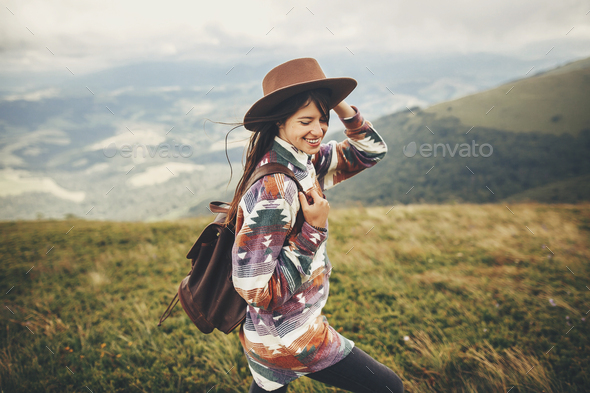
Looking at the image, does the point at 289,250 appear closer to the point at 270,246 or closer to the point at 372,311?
the point at 270,246

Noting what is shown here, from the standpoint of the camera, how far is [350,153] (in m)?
2.47

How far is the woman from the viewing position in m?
1.46

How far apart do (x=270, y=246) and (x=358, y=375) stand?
3.50ft

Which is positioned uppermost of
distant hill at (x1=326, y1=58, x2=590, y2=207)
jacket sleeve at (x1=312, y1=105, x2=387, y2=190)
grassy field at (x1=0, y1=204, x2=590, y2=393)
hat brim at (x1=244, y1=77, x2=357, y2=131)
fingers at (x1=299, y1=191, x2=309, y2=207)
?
hat brim at (x1=244, y1=77, x2=357, y2=131)

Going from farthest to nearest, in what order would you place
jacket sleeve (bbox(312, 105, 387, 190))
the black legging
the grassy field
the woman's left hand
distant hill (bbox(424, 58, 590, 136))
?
distant hill (bbox(424, 58, 590, 136)) < the grassy field < jacket sleeve (bbox(312, 105, 387, 190)) < the woman's left hand < the black legging

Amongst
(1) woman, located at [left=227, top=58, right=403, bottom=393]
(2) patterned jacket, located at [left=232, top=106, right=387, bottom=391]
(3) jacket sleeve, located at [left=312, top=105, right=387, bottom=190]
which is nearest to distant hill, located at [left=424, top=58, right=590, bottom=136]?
(3) jacket sleeve, located at [left=312, top=105, right=387, bottom=190]

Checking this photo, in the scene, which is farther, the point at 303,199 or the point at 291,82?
the point at 291,82

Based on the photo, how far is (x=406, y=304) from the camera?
14.3 feet

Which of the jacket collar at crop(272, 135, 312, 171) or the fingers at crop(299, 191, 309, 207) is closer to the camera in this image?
the fingers at crop(299, 191, 309, 207)

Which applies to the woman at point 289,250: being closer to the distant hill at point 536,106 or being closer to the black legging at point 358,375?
the black legging at point 358,375

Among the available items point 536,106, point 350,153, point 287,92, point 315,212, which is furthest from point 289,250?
point 536,106

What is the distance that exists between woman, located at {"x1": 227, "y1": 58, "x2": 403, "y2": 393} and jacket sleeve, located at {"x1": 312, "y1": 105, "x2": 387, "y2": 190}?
→ 440 millimetres

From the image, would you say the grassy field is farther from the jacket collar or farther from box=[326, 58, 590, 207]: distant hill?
box=[326, 58, 590, 207]: distant hill

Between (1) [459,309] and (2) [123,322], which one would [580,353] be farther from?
(2) [123,322]
